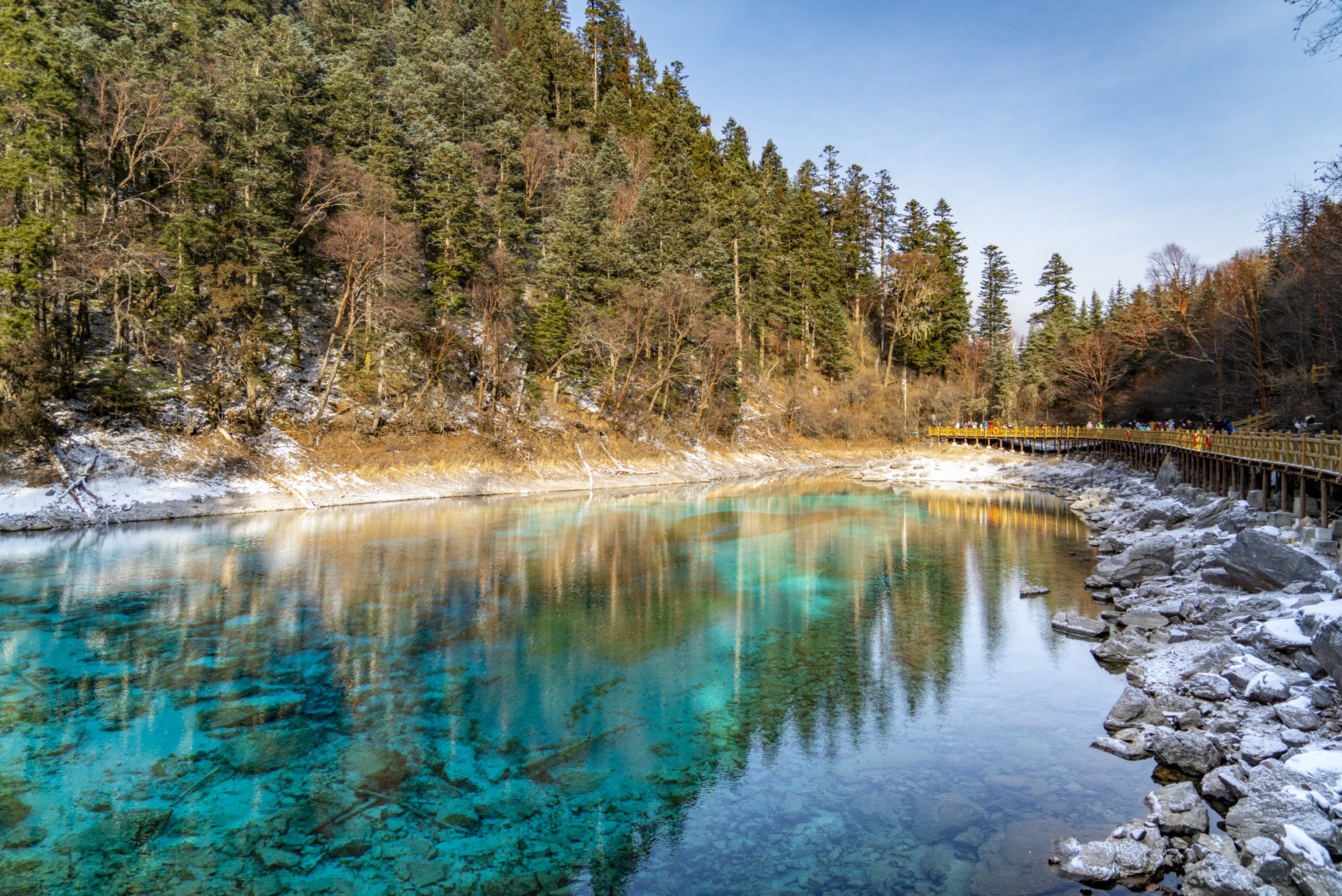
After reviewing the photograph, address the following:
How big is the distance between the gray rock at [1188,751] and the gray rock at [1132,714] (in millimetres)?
594

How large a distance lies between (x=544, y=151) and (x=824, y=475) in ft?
105

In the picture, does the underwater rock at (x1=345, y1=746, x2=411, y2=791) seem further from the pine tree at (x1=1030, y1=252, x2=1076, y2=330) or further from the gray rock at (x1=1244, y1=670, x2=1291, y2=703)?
the pine tree at (x1=1030, y1=252, x2=1076, y2=330)

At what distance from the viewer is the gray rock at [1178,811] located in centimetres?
587

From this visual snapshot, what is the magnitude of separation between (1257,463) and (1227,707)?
14036 mm

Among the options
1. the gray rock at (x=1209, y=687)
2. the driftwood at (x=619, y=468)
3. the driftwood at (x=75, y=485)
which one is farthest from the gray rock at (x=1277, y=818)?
the driftwood at (x=619, y=468)

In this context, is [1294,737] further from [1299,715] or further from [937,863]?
[937,863]

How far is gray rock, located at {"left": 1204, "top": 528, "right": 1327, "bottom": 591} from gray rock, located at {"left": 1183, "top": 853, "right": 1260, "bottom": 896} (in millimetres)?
7905

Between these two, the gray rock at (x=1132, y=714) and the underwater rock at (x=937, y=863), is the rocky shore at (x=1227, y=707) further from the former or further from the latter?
the underwater rock at (x=937, y=863)

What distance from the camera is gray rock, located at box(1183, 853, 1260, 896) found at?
189 inches

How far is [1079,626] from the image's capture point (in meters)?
12.1

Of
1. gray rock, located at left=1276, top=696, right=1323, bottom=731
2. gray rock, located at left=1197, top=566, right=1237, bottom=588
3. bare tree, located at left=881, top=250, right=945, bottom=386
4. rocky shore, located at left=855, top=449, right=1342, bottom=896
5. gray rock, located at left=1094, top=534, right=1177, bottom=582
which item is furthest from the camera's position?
bare tree, located at left=881, top=250, right=945, bottom=386

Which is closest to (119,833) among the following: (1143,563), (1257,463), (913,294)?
(1143,563)

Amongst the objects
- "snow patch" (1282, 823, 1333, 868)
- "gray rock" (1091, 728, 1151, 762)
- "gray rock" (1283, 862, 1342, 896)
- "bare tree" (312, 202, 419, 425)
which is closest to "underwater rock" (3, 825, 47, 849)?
"gray rock" (1283, 862, 1342, 896)

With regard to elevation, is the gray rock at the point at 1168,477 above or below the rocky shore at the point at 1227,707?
above
